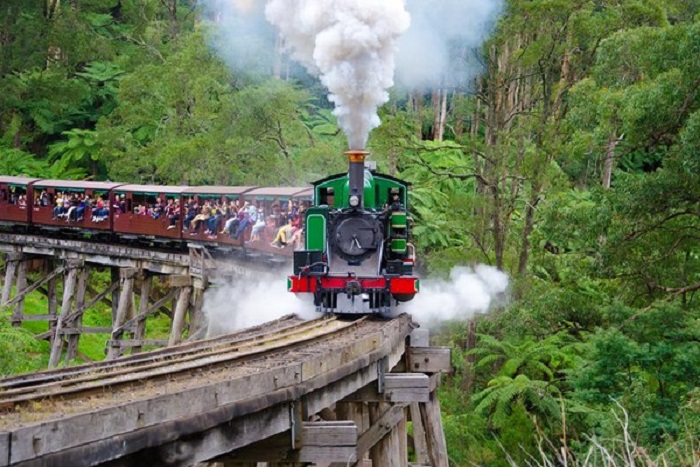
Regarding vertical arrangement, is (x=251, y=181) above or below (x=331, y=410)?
above

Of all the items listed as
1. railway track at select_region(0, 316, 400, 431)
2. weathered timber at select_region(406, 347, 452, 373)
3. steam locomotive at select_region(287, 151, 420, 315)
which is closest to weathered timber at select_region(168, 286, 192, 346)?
steam locomotive at select_region(287, 151, 420, 315)

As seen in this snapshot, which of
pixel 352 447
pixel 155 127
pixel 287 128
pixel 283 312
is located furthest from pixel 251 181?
pixel 352 447

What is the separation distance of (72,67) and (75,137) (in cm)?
496

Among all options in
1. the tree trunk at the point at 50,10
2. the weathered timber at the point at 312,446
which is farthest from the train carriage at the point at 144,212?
the tree trunk at the point at 50,10

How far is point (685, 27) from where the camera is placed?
16.0m

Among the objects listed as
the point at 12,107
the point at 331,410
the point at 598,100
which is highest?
the point at 12,107

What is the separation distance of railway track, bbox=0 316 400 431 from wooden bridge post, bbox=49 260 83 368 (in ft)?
38.5

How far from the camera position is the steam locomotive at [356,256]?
13.9m

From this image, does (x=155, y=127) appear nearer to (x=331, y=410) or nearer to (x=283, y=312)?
(x=283, y=312)

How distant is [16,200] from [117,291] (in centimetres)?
490

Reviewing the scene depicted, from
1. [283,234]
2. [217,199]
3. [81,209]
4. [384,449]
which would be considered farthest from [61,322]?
[384,449]

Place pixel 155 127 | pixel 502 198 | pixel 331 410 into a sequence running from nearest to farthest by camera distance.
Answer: pixel 331 410 < pixel 502 198 < pixel 155 127

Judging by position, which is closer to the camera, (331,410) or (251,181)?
(331,410)

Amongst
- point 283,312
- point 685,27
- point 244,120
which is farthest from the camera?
point 244,120
